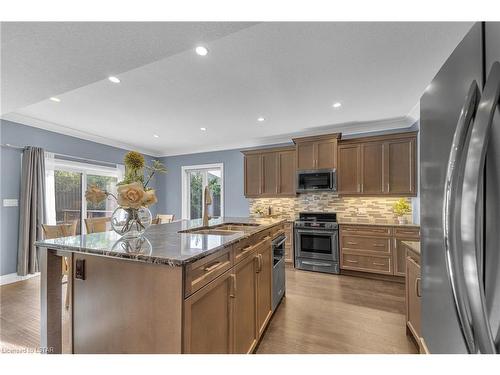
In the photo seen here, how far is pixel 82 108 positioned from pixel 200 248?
3.33m

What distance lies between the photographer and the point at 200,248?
1.19m

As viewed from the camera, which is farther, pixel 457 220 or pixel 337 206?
pixel 337 206

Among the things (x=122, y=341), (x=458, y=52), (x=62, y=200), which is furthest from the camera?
(x=62, y=200)

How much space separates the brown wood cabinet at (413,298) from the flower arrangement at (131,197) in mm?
1967

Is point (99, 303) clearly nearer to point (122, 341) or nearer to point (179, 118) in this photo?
point (122, 341)

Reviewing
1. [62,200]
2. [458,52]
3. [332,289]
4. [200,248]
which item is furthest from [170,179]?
[458,52]

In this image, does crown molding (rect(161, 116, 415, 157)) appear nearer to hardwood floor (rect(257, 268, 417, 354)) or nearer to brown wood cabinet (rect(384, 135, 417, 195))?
brown wood cabinet (rect(384, 135, 417, 195))

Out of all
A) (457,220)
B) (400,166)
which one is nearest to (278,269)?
(457,220)

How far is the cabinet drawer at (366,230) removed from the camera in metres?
3.36

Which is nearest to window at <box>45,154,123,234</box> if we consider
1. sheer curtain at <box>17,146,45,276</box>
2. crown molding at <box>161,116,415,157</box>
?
sheer curtain at <box>17,146,45,276</box>

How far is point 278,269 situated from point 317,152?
2.37m

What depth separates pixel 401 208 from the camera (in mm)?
3572

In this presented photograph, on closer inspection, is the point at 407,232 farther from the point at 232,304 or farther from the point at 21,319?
the point at 21,319
